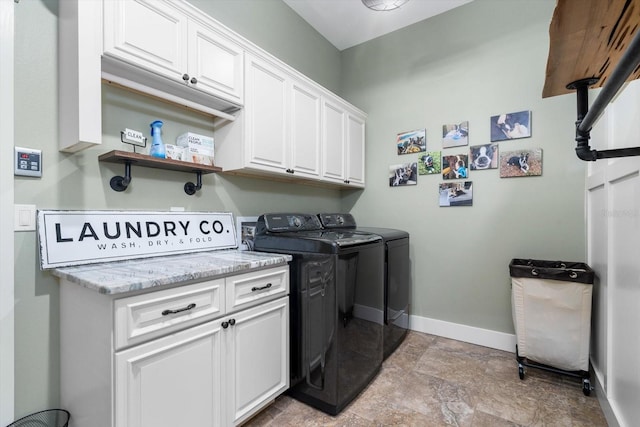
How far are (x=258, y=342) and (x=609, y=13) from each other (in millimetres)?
1845

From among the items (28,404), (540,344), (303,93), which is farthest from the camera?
(303,93)

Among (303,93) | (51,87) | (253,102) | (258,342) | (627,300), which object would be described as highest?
(303,93)

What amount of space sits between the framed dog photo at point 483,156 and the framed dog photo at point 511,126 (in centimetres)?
8

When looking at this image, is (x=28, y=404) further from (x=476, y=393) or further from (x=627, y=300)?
(x=627, y=300)

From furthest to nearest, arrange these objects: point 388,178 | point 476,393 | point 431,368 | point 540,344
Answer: point 388,178, point 431,368, point 540,344, point 476,393

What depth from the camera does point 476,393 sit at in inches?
75.8

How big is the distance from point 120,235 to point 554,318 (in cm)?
277

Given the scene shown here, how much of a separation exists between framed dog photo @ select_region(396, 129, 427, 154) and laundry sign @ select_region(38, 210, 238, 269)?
78.0 inches

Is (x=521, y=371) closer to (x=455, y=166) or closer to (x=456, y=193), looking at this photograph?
(x=456, y=193)

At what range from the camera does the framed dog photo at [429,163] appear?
2832 millimetres

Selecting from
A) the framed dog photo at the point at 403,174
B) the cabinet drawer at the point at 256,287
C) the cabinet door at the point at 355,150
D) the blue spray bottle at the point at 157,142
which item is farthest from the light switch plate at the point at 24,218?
the framed dog photo at the point at 403,174

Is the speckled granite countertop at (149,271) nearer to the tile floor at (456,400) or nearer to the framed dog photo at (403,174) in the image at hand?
the tile floor at (456,400)

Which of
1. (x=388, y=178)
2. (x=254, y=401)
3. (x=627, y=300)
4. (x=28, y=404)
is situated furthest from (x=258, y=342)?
(x=388, y=178)

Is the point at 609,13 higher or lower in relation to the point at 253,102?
lower
